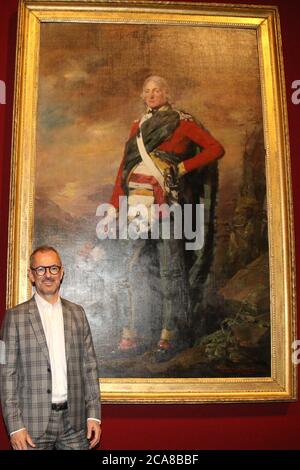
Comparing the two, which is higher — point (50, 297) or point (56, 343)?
point (50, 297)

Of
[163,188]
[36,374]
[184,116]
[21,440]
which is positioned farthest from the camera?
[184,116]

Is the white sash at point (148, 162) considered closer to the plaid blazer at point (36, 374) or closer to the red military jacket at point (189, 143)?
the red military jacket at point (189, 143)

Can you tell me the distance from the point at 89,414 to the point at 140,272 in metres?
1.11

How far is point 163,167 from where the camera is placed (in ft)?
13.3

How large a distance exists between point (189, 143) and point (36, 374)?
6.82 feet

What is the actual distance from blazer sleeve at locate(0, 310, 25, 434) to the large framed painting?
2.28 ft

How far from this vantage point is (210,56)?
4250mm

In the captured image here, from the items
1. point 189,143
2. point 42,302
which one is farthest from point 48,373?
point 189,143

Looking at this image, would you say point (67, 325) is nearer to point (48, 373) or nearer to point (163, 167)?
point (48, 373)

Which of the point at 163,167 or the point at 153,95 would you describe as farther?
the point at 153,95

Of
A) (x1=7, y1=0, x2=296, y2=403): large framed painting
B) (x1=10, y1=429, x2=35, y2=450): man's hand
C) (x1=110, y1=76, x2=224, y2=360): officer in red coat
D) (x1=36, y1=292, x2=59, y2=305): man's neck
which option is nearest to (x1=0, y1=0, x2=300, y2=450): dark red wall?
(x1=7, y1=0, x2=296, y2=403): large framed painting

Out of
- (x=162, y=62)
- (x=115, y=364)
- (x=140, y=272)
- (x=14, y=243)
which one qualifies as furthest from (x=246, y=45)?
(x=115, y=364)

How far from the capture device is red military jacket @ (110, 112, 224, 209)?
410cm

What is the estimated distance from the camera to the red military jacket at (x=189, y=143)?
13.4 feet
